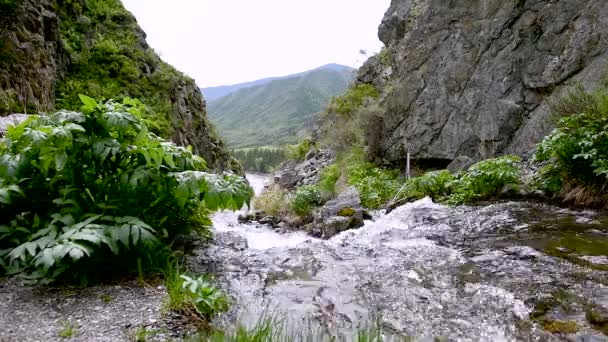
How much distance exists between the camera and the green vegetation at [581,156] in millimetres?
6469

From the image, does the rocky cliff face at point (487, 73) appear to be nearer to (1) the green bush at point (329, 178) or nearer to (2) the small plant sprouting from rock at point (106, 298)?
(1) the green bush at point (329, 178)

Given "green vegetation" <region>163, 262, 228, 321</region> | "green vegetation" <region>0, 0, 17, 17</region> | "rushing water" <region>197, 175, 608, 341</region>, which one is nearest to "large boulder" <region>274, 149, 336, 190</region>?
"green vegetation" <region>0, 0, 17, 17</region>

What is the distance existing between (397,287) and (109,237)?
2733 mm

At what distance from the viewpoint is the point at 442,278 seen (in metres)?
4.27

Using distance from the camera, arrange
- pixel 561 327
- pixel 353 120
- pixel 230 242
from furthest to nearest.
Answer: pixel 353 120
pixel 230 242
pixel 561 327

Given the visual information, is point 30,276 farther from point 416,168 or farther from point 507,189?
point 416,168

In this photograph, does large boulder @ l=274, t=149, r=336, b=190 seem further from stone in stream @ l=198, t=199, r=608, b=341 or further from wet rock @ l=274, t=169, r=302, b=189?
stone in stream @ l=198, t=199, r=608, b=341

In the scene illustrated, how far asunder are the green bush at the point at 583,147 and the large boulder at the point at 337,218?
3.78 m

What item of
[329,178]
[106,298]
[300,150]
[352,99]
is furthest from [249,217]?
[300,150]

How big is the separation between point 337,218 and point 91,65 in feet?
33.7

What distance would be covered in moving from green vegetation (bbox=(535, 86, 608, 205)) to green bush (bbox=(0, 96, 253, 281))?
5.86 m

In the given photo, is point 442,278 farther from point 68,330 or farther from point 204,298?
point 68,330

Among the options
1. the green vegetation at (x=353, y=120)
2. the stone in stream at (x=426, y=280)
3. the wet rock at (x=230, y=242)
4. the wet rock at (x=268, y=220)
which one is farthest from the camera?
the green vegetation at (x=353, y=120)

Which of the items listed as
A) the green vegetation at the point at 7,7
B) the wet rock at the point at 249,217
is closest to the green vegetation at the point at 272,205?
the wet rock at the point at 249,217
